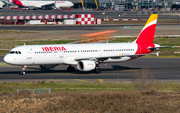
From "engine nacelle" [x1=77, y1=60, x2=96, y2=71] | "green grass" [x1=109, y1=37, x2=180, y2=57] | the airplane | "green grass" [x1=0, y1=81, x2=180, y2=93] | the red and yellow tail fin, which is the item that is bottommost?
"green grass" [x1=109, y1=37, x2=180, y2=57]

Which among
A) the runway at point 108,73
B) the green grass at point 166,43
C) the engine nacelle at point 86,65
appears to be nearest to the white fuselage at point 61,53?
the engine nacelle at point 86,65

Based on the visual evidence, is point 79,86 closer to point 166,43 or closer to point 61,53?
point 61,53

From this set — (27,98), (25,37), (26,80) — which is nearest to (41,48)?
(26,80)

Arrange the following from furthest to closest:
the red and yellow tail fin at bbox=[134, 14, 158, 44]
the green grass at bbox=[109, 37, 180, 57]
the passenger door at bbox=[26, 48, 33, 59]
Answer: the green grass at bbox=[109, 37, 180, 57]
the red and yellow tail fin at bbox=[134, 14, 158, 44]
the passenger door at bbox=[26, 48, 33, 59]

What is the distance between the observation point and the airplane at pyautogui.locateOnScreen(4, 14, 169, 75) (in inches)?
→ 1610

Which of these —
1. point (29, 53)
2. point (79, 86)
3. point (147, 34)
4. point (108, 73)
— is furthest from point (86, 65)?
point (147, 34)

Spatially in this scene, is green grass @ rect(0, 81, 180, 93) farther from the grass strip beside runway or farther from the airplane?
the airplane

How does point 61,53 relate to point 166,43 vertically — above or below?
above

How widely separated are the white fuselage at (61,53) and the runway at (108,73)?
6.25 feet

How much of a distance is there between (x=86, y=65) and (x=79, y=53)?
2.64 meters

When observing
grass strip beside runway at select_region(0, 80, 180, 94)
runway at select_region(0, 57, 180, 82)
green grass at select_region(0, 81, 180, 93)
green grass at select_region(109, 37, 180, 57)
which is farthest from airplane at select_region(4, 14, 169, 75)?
green grass at select_region(109, 37, 180, 57)

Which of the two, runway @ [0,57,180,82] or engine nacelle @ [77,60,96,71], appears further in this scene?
engine nacelle @ [77,60,96,71]

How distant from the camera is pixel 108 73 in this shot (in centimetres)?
4450

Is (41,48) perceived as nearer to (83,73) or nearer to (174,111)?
(83,73)
